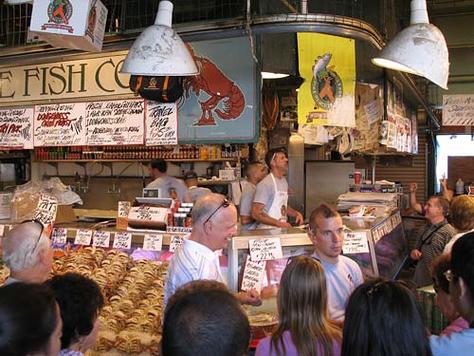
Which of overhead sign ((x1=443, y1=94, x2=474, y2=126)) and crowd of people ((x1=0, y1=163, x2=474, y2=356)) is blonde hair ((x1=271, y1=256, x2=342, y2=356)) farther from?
overhead sign ((x1=443, y1=94, x2=474, y2=126))

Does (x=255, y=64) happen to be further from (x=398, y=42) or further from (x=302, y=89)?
(x=398, y=42)

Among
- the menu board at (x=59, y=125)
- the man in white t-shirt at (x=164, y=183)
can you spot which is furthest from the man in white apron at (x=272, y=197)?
the menu board at (x=59, y=125)

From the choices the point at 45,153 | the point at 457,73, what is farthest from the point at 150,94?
the point at 457,73

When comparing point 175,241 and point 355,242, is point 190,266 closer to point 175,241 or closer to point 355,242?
point 175,241

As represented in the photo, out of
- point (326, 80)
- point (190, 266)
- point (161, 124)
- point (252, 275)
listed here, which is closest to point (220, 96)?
point (161, 124)

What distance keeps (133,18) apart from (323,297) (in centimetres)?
367

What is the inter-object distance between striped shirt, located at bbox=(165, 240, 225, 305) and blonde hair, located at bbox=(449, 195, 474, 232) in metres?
2.81

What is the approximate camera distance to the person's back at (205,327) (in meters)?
1.47

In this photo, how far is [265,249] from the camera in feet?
11.6

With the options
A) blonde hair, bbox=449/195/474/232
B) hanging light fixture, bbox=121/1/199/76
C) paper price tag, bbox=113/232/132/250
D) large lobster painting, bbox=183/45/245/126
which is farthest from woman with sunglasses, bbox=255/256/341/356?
blonde hair, bbox=449/195/474/232

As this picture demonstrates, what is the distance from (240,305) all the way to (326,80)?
116 inches

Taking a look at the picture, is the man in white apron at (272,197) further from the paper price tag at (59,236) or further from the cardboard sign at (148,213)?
the paper price tag at (59,236)

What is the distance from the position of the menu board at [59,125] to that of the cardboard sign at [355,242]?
269 centimetres

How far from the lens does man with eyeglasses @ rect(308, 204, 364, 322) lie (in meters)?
3.29
